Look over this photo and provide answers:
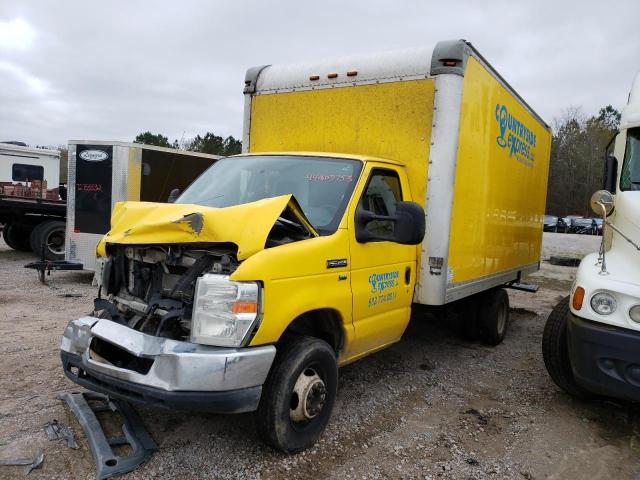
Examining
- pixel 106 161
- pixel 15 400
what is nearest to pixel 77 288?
pixel 106 161

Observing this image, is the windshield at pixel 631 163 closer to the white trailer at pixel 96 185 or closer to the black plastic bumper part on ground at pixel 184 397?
the black plastic bumper part on ground at pixel 184 397

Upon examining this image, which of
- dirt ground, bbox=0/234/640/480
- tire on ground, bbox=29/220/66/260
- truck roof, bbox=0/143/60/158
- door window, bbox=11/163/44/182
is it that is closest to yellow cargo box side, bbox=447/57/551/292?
dirt ground, bbox=0/234/640/480

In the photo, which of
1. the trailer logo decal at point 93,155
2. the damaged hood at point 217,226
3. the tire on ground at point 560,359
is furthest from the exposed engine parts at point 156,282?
the trailer logo decal at point 93,155

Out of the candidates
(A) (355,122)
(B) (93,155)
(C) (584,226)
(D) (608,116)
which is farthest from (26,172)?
(D) (608,116)

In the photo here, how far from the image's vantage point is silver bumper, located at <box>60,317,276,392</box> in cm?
295

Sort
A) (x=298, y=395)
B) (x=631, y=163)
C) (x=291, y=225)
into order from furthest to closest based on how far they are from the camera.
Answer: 1. (x=631, y=163)
2. (x=291, y=225)
3. (x=298, y=395)

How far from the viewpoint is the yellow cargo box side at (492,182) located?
4.89m

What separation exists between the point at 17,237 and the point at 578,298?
45.8 feet

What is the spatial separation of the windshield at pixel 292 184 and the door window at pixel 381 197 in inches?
7.5

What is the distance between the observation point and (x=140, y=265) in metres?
3.75

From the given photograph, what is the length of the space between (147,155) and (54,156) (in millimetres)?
7898

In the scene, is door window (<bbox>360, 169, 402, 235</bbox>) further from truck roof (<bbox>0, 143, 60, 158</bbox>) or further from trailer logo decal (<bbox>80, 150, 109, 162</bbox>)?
truck roof (<bbox>0, 143, 60, 158</bbox>)

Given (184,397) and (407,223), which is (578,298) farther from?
(184,397)

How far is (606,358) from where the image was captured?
→ 12.1 ft
